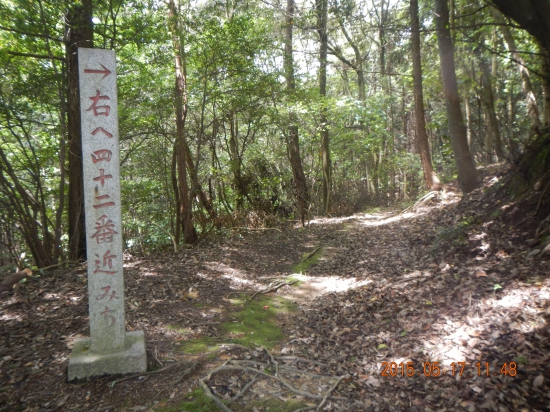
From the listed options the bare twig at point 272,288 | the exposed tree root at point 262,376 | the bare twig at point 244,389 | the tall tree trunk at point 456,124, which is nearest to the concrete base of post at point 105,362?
the exposed tree root at point 262,376

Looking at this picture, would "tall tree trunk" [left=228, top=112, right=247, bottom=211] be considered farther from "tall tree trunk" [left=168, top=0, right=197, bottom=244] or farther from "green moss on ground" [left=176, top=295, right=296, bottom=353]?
"green moss on ground" [left=176, top=295, right=296, bottom=353]

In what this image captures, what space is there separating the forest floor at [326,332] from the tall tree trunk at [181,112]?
8.30 feet

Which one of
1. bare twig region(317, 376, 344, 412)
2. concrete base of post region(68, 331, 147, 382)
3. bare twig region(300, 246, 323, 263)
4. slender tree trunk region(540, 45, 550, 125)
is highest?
slender tree trunk region(540, 45, 550, 125)

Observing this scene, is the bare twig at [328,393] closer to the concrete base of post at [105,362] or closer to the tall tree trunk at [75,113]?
the concrete base of post at [105,362]

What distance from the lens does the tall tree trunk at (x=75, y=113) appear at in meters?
6.61

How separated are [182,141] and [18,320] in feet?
18.7

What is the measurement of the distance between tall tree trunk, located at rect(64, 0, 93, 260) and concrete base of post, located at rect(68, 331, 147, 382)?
175 inches

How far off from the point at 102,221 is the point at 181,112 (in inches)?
240

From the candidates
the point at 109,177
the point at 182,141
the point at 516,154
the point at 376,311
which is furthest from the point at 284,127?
the point at 109,177

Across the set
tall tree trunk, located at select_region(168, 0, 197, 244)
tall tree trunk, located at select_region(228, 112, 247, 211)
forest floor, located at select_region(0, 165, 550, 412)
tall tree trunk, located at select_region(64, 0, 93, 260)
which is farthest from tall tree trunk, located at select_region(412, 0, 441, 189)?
tall tree trunk, located at select_region(64, 0, 93, 260)

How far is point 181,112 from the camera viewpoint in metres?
8.90

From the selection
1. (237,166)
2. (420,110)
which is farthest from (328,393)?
(420,110)

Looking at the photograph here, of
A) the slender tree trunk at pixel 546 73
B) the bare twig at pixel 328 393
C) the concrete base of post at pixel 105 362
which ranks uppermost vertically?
the slender tree trunk at pixel 546 73

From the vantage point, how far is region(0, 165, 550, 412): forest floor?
10.3 feet
